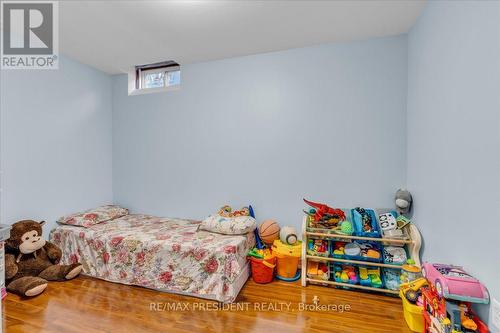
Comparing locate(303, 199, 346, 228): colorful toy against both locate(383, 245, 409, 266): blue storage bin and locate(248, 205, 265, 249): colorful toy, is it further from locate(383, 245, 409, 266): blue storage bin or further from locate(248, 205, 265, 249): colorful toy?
locate(248, 205, 265, 249): colorful toy

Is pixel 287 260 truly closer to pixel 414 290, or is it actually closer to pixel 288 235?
pixel 288 235

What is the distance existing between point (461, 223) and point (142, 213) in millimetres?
3457

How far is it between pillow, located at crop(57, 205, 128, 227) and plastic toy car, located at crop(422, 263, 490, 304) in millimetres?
3278

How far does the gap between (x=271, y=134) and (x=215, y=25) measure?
125 centimetres

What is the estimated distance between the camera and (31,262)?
242cm

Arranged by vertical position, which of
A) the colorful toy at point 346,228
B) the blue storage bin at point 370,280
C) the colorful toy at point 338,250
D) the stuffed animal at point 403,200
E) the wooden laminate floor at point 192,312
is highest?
the stuffed animal at point 403,200

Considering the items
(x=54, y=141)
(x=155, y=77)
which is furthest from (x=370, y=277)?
(x=54, y=141)

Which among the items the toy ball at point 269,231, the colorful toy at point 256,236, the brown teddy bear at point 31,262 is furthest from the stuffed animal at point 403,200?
the brown teddy bear at point 31,262

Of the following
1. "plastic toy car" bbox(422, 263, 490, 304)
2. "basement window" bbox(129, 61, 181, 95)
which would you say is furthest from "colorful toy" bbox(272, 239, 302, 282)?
"basement window" bbox(129, 61, 181, 95)

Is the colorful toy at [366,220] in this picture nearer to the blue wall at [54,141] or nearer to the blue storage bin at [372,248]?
the blue storage bin at [372,248]

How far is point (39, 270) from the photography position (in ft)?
8.00

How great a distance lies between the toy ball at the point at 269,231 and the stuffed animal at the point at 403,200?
124 centimetres

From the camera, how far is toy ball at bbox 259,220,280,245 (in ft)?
8.84

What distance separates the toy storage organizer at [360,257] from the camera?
84.9 inches
